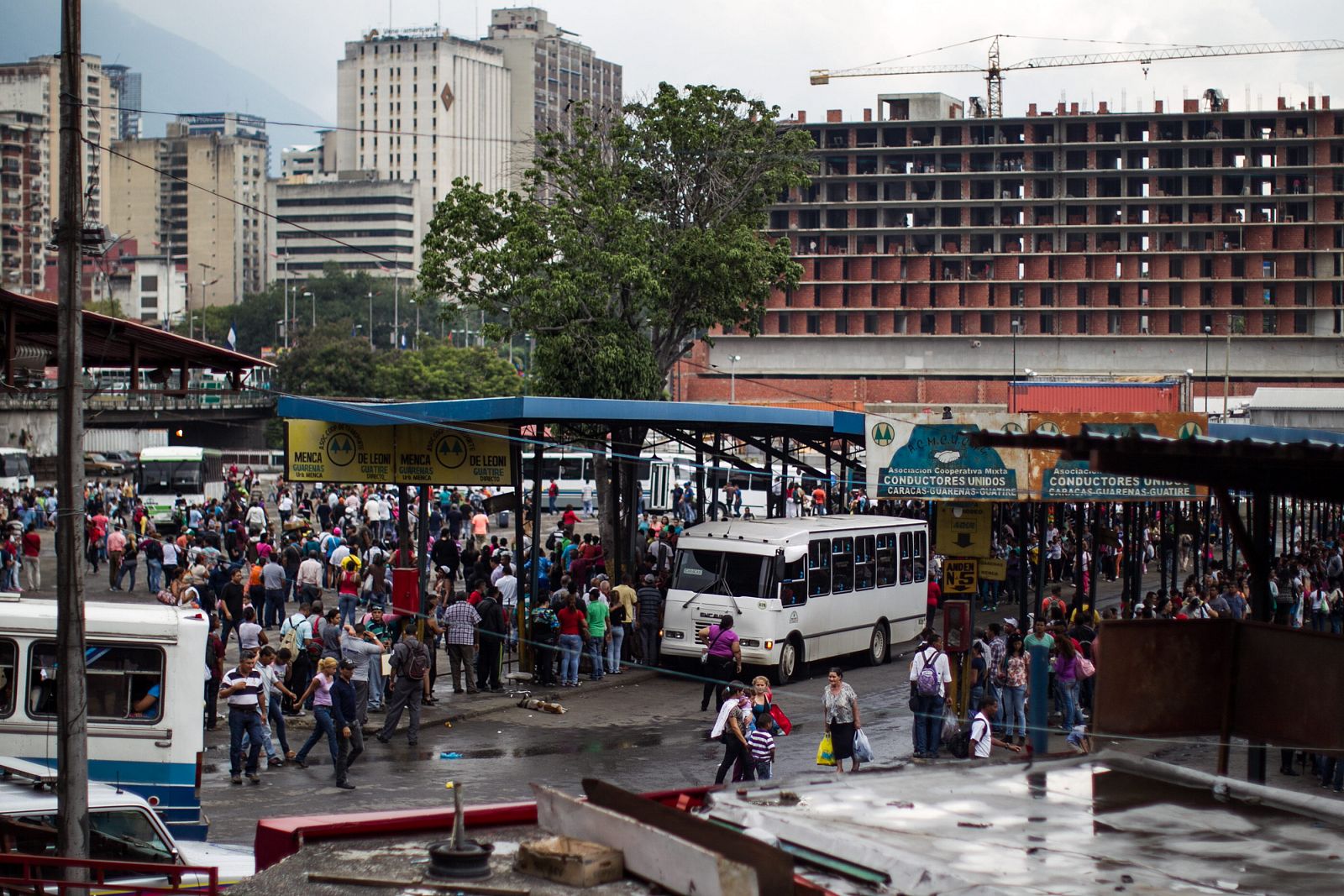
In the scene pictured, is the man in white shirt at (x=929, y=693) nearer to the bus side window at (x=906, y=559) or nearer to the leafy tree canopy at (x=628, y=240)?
the bus side window at (x=906, y=559)

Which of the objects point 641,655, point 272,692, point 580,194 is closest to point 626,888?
point 272,692

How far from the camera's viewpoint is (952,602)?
66.8 feet

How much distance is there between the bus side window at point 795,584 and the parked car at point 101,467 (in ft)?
219

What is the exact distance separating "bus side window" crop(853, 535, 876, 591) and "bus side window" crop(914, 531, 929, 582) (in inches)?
76.3

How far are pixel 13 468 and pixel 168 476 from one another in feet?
51.4

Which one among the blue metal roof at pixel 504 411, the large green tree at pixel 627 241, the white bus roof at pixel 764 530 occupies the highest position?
the large green tree at pixel 627 241

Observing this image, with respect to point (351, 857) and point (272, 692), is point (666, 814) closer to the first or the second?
point (351, 857)

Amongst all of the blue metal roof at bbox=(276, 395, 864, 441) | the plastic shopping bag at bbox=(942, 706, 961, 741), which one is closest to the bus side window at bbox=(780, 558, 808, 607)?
the blue metal roof at bbox=(276, 395, 864, 441)

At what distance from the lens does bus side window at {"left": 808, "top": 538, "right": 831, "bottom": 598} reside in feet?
79.8

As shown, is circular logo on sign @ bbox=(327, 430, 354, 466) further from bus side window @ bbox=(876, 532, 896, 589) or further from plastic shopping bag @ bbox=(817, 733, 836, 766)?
plastic shopping bag @ bbox=(817, 733, 836, 766)

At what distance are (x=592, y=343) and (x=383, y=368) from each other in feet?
221

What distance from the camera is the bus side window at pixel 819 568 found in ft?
79.8

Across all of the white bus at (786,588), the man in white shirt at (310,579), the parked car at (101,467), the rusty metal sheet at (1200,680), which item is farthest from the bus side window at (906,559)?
the parked car at (101,467)

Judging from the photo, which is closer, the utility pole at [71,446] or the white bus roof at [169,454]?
the utility pole at [71,446]
